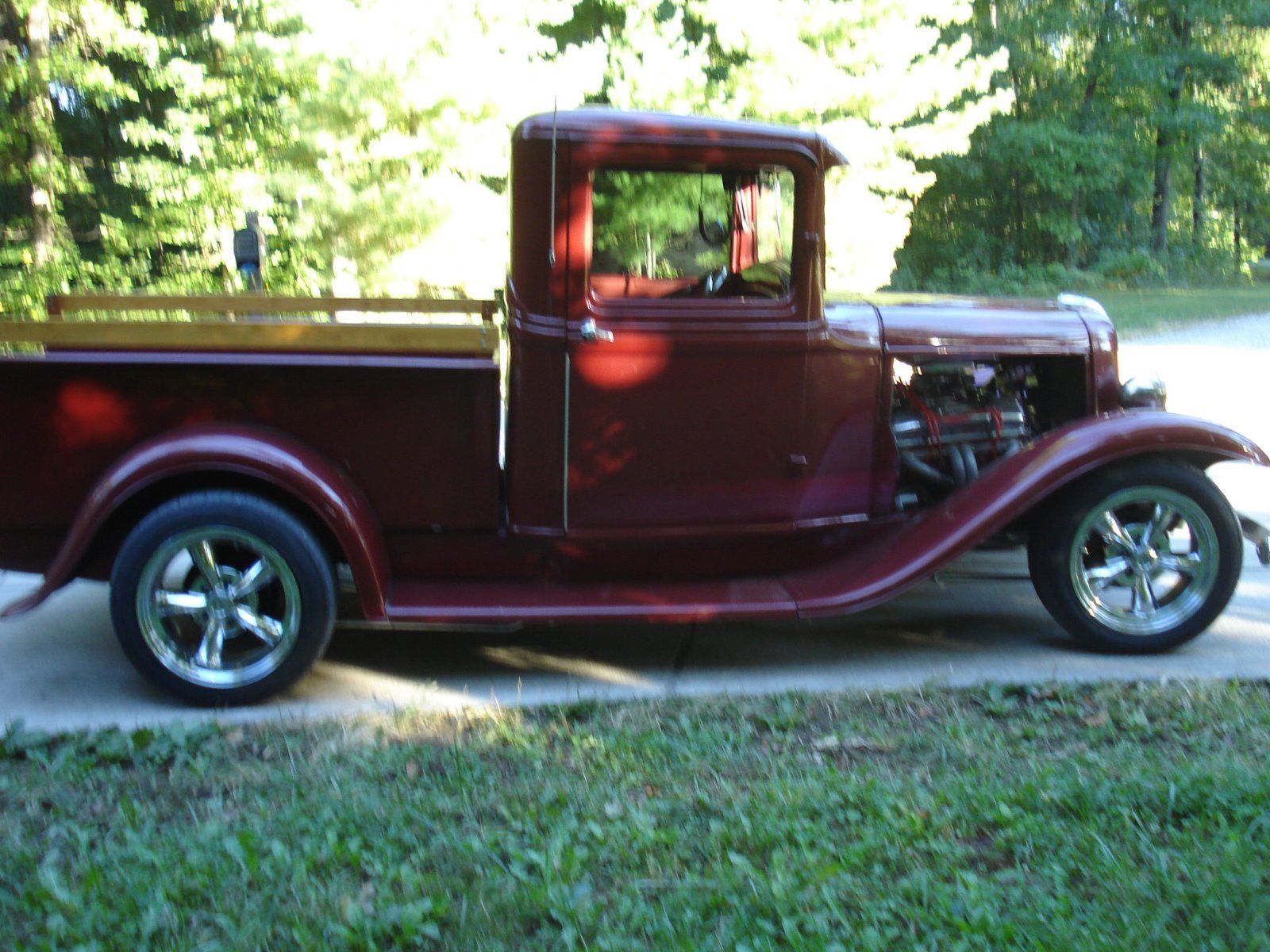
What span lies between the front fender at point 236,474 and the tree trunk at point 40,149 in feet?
32.6

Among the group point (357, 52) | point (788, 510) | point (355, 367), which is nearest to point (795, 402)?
point (788, 510)

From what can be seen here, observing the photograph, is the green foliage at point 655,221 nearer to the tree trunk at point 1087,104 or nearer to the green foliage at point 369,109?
the green foliage at point 369,109

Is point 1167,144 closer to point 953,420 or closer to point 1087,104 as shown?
point 1087,104

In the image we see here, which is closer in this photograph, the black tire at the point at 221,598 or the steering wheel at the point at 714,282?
the black tire at the point at 221,598

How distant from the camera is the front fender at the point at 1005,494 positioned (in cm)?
406

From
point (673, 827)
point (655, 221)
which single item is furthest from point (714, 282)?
point (673, 827)

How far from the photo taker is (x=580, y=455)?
13.3 ft

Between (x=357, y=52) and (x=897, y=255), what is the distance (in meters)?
16.2

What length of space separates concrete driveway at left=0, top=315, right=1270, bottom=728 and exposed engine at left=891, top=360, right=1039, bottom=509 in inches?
15.2

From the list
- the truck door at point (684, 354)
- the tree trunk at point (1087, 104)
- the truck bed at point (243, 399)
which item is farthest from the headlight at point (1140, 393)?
the tree trunk at point (1087, 104)

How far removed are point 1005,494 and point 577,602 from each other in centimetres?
155

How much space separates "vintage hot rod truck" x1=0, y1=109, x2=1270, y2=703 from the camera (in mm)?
3820

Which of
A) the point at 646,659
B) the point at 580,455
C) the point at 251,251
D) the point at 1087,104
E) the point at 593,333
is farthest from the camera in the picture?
the point at 1087,104

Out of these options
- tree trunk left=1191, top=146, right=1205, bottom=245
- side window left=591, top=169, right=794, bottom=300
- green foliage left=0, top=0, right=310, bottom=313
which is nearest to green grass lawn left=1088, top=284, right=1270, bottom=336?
tree trunk left=1191, top=146, right=1205, bottom=245
